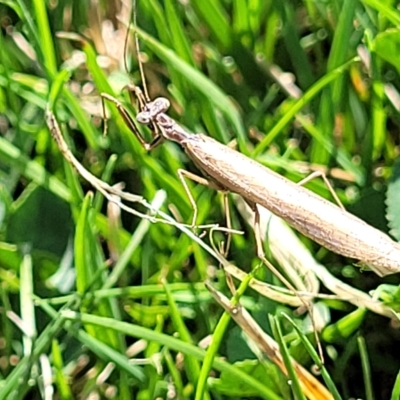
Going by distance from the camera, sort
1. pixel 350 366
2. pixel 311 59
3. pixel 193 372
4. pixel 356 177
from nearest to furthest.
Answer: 1. pixel 193 372
2. pixel 350 366
3. pixel 356 177
4. pixel 311 59

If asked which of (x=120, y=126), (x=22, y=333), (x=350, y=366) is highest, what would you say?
(x=120, y=126)

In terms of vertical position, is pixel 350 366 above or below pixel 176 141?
below

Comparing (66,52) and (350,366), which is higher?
(66,52)

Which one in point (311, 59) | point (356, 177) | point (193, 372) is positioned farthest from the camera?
point (311, 59)

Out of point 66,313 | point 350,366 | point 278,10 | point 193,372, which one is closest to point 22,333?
point 66,313

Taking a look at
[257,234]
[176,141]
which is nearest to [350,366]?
[257,234]

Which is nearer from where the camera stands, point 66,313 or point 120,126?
point 66,313

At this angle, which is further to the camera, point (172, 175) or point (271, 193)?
point (172, 175)

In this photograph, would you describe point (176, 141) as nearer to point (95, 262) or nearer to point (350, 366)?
point (95, 262)

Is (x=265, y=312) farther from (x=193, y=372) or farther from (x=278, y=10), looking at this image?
(x=278, y=10)
